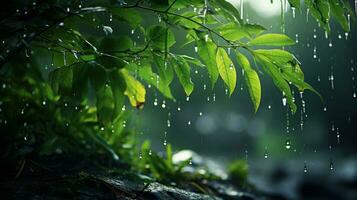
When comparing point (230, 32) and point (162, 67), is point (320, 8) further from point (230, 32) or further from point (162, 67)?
point (162, 67)

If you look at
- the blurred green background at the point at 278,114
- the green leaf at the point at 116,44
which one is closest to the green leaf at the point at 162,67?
the green leaf at the point at 116,44

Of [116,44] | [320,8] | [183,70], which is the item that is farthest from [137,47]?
[320,8]

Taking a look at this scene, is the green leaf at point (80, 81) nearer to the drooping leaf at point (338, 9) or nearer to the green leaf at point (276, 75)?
the green leaf at point (276, 75)

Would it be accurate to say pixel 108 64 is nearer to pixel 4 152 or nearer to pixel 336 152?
pixel 4 152

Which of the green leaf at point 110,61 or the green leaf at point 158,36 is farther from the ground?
the green leaf at point 158,36

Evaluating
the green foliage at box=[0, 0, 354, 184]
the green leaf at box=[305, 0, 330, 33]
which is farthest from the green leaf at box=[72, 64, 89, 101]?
the green leaf at box=[305, 0, 330, 33]

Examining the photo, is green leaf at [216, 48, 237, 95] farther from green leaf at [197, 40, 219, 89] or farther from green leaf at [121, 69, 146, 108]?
green leaf at [121, 69, 146, 108]
